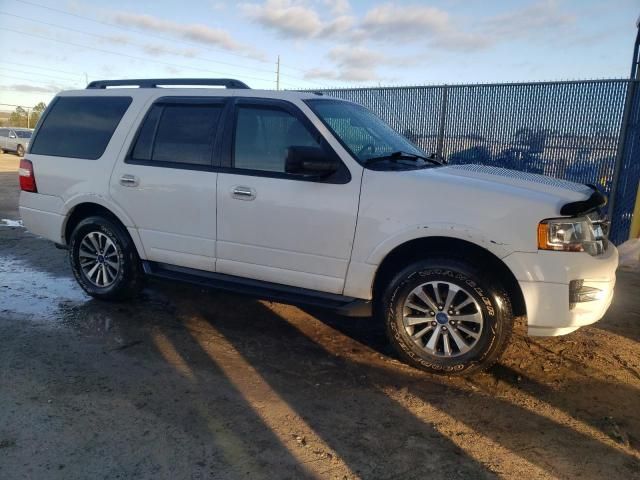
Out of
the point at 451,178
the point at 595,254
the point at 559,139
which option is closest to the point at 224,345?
the point at 451,178

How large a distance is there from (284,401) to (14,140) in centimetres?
2955

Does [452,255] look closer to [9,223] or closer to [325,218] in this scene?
[325,218]

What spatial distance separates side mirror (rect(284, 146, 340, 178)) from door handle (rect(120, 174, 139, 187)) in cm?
158

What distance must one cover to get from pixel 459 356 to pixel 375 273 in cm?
82

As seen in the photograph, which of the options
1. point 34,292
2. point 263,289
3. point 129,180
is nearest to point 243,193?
point 263,289

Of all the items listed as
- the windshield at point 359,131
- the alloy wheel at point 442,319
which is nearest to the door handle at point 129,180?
the windshield at point 359,131

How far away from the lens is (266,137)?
410cm

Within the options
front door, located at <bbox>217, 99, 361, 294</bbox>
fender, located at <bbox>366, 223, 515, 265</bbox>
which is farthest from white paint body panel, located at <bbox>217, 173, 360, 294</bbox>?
fender, located at <bbox>366, 223, 515, 265</bbox>

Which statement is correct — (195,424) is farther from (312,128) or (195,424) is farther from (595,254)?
(595,254)

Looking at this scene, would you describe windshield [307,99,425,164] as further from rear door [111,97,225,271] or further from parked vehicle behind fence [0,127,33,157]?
parked vehicle behind fence [0,127,33,157]

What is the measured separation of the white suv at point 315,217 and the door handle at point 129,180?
0.02 m

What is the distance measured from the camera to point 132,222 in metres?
4.61

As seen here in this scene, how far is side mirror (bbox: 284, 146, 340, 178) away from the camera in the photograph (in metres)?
3.61

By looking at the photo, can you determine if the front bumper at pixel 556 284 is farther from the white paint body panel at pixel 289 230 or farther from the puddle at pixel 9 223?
the puddle at pixel 9 223
